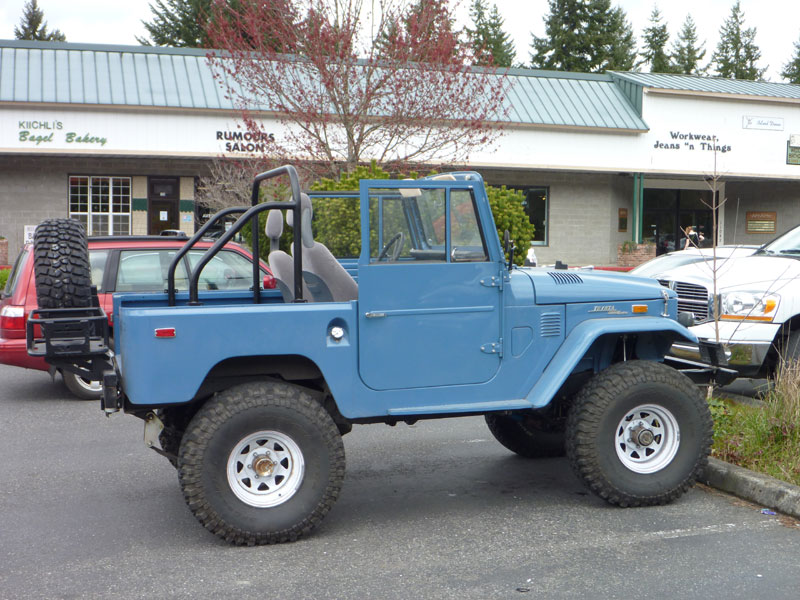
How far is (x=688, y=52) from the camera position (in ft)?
214

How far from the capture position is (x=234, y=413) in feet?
15.2

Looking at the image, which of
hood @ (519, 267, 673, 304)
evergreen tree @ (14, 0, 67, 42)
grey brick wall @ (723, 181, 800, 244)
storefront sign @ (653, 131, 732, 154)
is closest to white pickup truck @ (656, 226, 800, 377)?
hood @ (519, 267, 673, 304)

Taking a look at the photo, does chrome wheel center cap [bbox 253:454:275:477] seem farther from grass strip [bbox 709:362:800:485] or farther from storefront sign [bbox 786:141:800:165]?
storefront sign [bbox 786:141:800:165]

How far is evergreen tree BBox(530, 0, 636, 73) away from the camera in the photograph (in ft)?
172

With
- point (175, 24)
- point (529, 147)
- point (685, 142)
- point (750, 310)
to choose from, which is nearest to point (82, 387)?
point (750, 310)

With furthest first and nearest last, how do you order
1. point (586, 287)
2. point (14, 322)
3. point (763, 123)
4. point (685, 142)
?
point (763, 123) → point (685, 142) → point (14, 322) → point (586, 287)

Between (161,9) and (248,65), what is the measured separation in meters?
34.2

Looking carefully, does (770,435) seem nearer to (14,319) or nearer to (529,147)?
(14,319)

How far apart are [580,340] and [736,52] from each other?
7004 cm

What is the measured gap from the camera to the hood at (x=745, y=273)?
8.06 m

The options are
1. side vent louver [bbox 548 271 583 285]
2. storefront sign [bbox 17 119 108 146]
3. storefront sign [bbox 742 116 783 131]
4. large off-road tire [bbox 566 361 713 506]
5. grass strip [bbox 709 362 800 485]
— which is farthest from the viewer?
storefront sign [bbox 742 116 783 131]

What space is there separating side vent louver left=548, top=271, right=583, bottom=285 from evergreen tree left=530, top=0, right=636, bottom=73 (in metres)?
49.7

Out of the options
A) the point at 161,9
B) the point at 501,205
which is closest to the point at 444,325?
the point at 501,205

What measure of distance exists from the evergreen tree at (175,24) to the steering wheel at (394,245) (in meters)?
42.4
